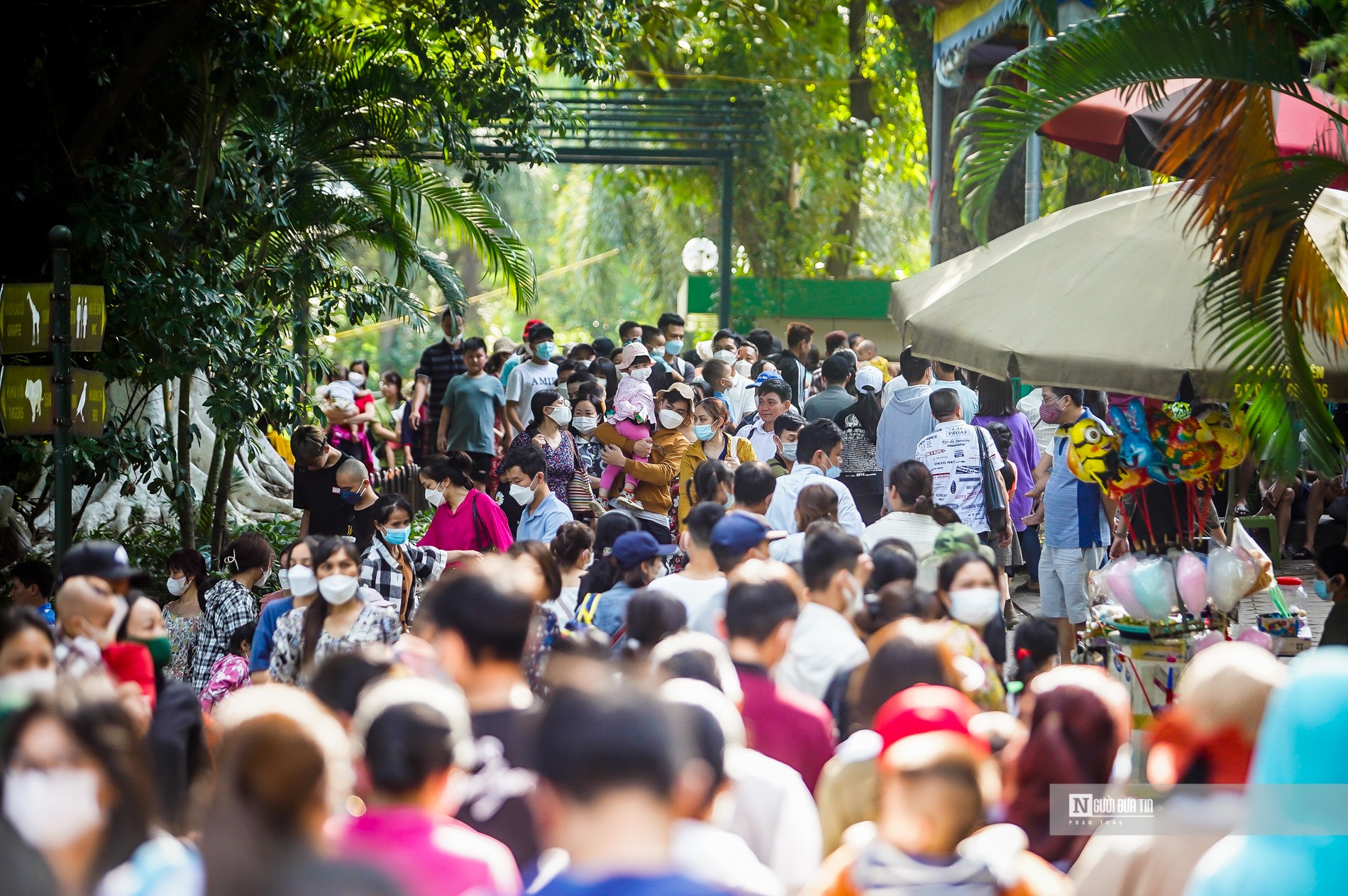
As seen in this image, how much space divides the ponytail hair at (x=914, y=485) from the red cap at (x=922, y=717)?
3.58m

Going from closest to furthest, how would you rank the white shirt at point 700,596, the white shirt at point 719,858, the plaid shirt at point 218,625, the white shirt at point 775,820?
the white shirt at point 719,858, the white shirt at point 775,820, the white shirt at point 700,596, the plaid shirt at point 218,625

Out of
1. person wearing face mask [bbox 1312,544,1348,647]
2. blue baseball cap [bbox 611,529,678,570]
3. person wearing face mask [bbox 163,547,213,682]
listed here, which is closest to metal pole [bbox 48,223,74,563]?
person wearing face mask [bbox 163,547,213,682]

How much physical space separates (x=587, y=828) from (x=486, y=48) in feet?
32.5

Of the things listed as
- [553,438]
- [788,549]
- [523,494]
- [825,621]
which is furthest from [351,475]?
[825,621]

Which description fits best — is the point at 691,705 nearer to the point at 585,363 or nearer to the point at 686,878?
the point at 686,878

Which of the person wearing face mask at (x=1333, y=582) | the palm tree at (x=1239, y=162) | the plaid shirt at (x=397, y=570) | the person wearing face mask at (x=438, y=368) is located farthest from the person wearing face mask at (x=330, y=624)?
the person wearing face mask at (x=438, y=368)

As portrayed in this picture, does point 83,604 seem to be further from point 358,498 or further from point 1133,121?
point 1133,121

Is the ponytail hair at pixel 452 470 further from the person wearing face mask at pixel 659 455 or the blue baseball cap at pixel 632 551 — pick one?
the blue baseball cap at pixel 632 551

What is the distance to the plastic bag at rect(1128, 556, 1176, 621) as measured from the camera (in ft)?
23.0

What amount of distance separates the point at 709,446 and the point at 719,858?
6798mm

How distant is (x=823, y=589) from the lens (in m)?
5.29

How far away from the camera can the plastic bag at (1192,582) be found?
23.1 ft

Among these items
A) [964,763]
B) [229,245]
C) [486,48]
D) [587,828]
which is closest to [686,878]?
[587,828]

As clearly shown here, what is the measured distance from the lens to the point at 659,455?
385 inches
